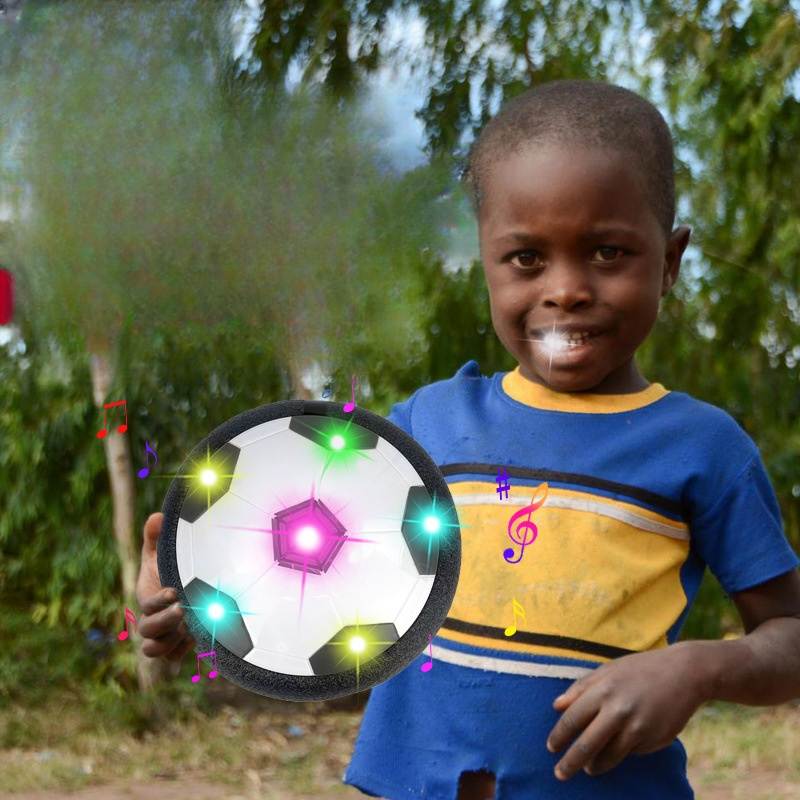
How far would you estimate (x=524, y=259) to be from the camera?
545 millimetres

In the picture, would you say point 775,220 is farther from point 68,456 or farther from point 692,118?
point 68,456

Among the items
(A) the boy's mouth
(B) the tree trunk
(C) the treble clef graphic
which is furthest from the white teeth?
(B) the tree trunk

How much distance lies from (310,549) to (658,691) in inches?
8.6

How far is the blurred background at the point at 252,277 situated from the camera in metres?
0.79

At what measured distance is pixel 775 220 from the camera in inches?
68.7

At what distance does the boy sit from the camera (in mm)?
502

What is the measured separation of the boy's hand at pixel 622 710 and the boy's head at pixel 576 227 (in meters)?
0.17

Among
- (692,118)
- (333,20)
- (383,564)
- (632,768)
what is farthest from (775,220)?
(383,564)

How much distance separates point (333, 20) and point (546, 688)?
0.87 meters

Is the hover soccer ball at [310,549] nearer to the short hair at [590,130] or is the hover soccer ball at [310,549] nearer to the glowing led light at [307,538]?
the glowing led light at [307,538]

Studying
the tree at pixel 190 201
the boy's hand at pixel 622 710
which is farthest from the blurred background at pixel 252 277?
the boy's hand at pixel 622 710

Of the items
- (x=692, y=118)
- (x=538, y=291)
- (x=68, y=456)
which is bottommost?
(x=68, y=456)

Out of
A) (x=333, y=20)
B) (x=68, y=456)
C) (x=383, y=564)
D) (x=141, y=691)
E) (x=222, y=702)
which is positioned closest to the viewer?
(x=383, y=564)

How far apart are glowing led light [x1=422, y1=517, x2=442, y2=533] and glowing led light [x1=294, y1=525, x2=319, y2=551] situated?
0.15ft
